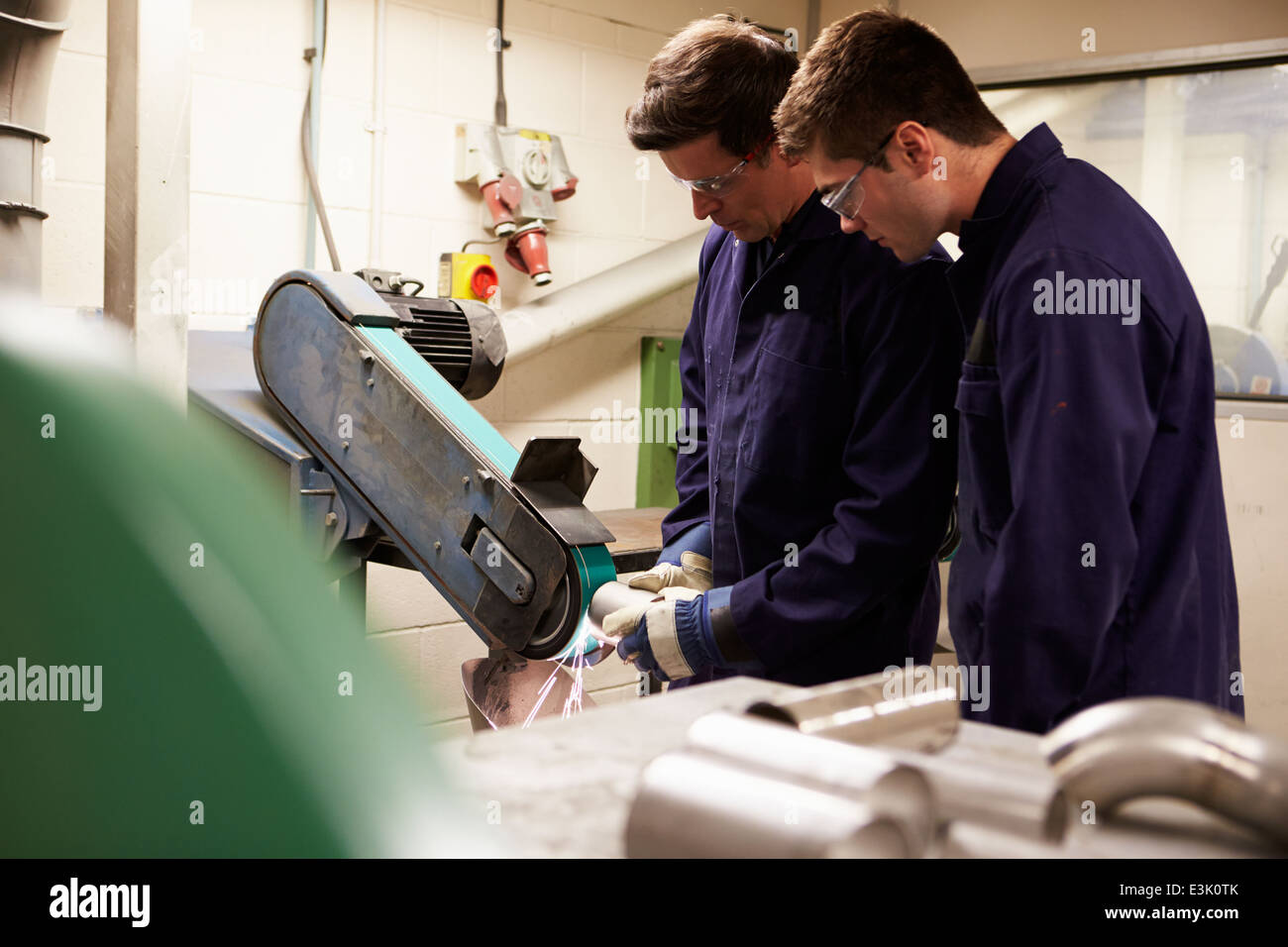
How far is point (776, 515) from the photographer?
1470 millimetres

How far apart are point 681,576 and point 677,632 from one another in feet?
0.70

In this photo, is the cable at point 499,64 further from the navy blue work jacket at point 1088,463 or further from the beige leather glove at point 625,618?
the navy blue work jacket at point 1088,463

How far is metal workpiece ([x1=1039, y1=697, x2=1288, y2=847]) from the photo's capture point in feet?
1.48

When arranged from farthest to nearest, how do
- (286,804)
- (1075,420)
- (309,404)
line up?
(309,404) < (1075,420) < (286,804)

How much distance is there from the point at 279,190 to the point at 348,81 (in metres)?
0.34

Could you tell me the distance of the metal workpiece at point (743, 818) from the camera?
414 mm

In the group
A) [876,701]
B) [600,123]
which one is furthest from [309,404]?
[600,123]

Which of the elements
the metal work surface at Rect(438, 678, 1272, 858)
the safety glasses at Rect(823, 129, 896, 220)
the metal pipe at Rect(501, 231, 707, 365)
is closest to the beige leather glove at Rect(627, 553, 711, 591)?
the safety glasses at Rect(823, 129, 896, 220)

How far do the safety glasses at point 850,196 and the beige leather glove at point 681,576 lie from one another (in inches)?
23.8

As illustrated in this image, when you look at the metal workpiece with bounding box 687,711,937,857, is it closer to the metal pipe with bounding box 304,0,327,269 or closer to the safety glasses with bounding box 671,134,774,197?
the safety glasses with bounding box 671,134,774,197

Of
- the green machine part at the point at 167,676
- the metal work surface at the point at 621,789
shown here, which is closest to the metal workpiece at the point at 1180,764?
the metal work surface at the point at 621,789

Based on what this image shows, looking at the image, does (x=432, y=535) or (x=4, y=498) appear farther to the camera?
(x=432, y=535)

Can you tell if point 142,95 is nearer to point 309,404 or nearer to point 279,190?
point 309,404

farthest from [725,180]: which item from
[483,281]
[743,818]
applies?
[483,281]
